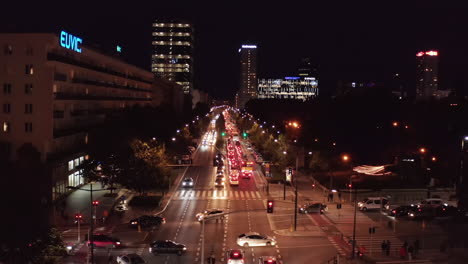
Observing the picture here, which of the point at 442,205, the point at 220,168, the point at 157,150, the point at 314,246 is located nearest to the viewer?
the point at 314,246

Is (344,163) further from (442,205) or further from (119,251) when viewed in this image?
(119,251)

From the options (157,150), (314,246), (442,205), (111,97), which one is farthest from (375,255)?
(111,97)

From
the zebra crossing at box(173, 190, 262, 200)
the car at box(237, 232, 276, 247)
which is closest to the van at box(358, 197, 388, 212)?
the zebra crossing at box(173, 190, 262, 200)

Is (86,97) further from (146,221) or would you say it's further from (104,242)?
(104,242)

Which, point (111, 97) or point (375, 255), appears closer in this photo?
point (375, 255)

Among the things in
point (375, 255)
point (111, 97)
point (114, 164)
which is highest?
point (111, 97)

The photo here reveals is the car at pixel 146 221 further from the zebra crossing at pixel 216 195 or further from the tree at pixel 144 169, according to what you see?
the zebra crossing at pixel 216 195

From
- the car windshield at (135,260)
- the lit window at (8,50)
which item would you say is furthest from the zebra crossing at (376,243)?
the lit window at (8,50)

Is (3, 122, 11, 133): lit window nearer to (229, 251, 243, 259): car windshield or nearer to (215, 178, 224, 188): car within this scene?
(215, 178, 224, 188): car
